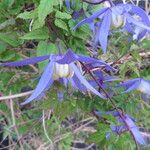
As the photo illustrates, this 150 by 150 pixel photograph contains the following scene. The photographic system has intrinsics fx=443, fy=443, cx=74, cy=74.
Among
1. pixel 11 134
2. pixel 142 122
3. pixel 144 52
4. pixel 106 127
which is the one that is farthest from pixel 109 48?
pixel 11 134

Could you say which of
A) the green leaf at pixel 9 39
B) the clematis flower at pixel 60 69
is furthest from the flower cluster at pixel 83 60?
the green leaf at pixel 9 39

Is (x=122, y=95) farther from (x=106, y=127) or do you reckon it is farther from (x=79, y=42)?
(x=79, y=42)

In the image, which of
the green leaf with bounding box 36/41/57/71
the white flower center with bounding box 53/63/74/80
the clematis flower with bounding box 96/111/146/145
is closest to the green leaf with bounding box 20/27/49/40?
the green leaf with bounding box 36/41/57/71

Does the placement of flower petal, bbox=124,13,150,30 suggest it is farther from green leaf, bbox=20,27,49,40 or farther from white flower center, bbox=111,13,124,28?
green leaf, bbox=20,27,49,40

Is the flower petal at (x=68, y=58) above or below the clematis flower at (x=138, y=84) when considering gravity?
above

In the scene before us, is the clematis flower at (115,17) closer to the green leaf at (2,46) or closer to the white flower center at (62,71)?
the white flower center at (62,71)

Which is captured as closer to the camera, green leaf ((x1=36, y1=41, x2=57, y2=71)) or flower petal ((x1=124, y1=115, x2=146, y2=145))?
green leaf ((x1=36, y1=41, x2=57, y2=71))

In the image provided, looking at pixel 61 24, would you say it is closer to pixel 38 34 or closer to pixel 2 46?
pixel 38 34
